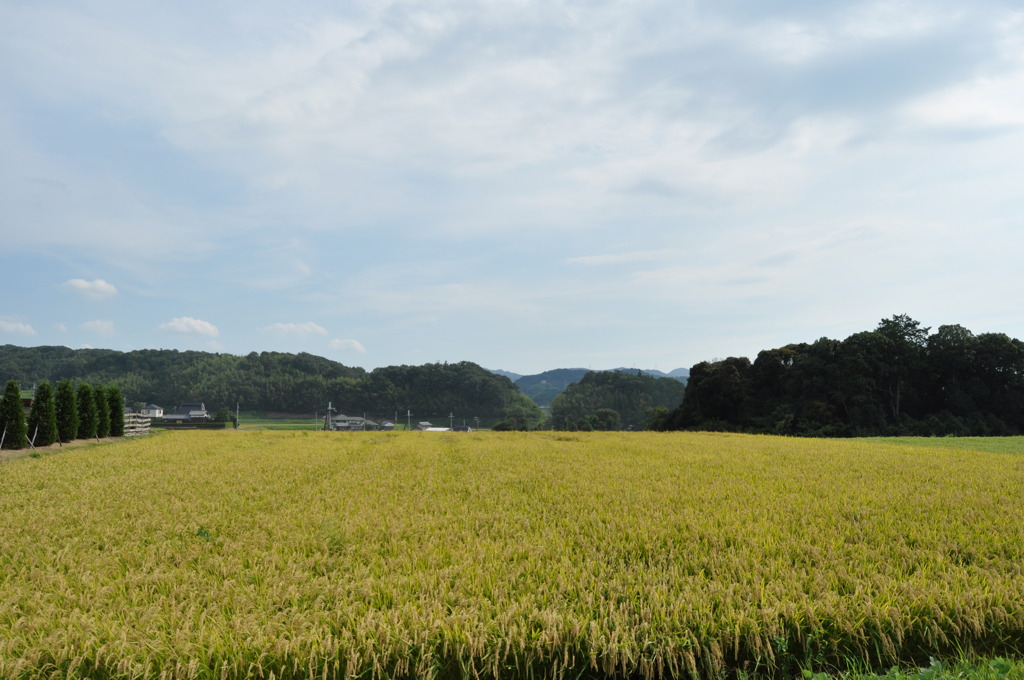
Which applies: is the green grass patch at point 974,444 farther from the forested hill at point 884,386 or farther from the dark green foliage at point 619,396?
the dark green foliage at point 619,396

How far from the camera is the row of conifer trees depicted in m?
21.6

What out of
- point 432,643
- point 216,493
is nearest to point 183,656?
point 432,643

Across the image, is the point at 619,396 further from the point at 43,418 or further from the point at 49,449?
the point at 49,449

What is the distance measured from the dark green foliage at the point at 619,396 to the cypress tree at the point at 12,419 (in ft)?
303

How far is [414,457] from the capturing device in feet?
52.6

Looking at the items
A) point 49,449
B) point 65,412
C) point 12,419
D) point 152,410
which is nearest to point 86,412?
point 65,412

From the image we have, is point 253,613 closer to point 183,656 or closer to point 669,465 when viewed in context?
point 183,656

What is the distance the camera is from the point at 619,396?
121 m

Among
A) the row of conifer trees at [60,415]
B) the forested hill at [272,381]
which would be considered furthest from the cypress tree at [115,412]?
the forested hill at [272,381]

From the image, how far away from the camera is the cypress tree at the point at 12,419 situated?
21344 mm

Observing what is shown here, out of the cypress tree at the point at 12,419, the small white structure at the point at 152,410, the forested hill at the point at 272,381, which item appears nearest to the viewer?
the cypress tree at the point at 12,419

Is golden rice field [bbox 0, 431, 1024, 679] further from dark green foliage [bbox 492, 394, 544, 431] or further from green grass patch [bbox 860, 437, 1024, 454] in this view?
dark green foliage [bbox 492, 394, 544, 431]

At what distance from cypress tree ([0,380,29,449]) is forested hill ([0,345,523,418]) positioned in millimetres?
101931

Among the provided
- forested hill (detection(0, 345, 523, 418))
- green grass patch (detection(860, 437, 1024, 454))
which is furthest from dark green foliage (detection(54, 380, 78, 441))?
forested hill (detection(0, 345, 523, 418))
